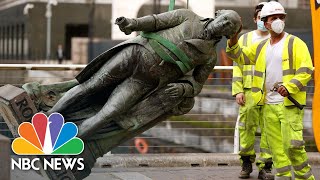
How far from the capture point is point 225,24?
7.06m

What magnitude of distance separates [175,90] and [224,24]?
0.69 meters

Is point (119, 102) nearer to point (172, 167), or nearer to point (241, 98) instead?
point (241, 98)

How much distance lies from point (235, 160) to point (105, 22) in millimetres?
39033

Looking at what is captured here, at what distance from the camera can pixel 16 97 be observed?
7.19 metres

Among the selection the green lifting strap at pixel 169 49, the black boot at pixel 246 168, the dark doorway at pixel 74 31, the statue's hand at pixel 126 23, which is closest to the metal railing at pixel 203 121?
the black boot at pixel 246 168

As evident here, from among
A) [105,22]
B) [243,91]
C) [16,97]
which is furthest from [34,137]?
[105,22]

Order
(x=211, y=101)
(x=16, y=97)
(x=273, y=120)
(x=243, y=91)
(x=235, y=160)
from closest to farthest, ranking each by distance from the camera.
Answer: (x=16, y=97) → (x=273, y=120) → (x=243, y=91) → (x=235, y=160) → (x=211, y=101)

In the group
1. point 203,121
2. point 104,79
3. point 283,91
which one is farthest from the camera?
point 203,121

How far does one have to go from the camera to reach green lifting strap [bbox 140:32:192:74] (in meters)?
7.08

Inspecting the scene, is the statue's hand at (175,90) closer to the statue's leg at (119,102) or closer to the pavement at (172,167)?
the statue's leg at (119,102)

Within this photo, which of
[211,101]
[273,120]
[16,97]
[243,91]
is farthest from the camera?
[211,101]

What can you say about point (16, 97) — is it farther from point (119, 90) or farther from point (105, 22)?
point (105, 22)

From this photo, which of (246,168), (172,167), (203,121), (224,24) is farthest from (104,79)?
(203,121)

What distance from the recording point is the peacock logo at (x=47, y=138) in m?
7.29
